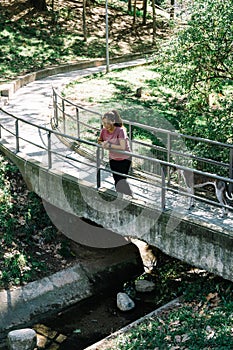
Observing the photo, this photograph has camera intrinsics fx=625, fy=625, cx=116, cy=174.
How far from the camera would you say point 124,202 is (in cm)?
1098

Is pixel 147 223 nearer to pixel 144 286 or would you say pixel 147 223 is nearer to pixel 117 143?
pixel 117 143

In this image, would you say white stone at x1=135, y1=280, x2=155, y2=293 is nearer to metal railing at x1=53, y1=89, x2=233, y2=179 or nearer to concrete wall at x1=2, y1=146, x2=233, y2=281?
concrete wall at x1=2, y1=146, x2=233, y2=281

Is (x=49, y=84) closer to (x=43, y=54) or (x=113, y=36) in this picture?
(x=43, y=54)

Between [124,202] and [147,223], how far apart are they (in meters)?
0.61

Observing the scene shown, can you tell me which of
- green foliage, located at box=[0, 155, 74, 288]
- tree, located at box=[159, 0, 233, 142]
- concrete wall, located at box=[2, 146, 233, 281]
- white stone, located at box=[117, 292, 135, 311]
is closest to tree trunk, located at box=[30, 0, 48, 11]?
tree, located at box=[159, 0, 233, 142]

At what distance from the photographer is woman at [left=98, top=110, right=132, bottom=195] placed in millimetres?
10547

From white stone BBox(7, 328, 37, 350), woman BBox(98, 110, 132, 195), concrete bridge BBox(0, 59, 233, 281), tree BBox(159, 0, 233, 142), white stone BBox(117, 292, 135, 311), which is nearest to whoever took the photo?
concrete bridge BBox(0, 59, 233, 281)

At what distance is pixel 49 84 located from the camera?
24.7m

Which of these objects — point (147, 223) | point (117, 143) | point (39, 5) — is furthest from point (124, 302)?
point (39, 5)

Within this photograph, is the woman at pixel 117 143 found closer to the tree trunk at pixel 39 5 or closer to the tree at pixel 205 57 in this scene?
the tree at pixel 205 57

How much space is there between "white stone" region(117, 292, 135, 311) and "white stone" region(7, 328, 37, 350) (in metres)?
1.93

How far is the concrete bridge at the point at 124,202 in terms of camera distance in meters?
9.94

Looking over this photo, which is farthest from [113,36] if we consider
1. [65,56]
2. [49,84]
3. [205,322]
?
[205,322]

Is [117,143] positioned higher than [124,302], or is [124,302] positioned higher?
[117,143]
